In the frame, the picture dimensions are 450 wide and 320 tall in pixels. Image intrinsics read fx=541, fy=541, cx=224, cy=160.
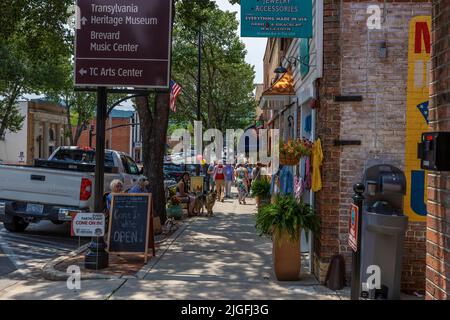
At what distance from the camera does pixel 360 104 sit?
756 centimetres

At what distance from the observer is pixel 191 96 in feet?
125

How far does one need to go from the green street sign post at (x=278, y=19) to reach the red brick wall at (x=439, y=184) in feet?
12.7

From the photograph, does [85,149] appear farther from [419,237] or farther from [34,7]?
[419,237]

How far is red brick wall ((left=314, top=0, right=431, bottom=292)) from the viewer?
7.52m

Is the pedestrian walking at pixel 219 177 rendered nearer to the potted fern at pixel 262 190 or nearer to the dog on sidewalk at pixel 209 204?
the dog on sidewalk at pixel 209 204

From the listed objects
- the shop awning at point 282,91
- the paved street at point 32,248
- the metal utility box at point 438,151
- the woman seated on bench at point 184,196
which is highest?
the shop awning at point 282,91

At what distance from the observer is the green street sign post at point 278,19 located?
8062mm

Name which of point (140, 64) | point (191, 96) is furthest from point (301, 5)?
point (191, 96)

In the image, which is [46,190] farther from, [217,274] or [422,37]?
[422,37]

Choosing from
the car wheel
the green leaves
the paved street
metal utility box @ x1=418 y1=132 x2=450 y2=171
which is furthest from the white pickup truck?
metal utility box @ x1=418 y1=132 x2=450 y2=171

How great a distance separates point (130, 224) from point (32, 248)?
105 inches

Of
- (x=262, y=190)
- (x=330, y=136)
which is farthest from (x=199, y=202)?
(x=330, y=136)

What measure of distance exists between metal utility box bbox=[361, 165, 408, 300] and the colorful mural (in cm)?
66

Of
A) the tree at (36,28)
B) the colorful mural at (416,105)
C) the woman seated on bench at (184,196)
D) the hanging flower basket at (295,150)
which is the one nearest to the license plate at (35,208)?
the woman seated on bench at (184,196)
